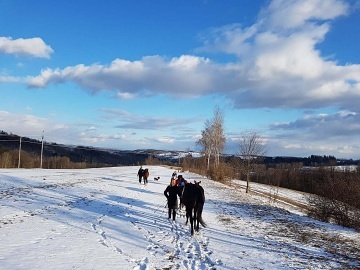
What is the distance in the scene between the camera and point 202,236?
13.1 metres

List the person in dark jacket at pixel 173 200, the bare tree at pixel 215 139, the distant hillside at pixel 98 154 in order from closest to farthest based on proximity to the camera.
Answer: the person in dark jacket at pixel 173 200
the bare tree at pixel 215 139
the distant hillside at pixel 98 154

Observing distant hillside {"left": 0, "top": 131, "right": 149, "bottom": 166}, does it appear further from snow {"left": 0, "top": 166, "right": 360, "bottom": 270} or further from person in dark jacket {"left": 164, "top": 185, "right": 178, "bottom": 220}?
person in dark jacket {"left": 164, "top": 185, "right": 178, "bottom": 220}

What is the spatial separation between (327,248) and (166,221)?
689cm

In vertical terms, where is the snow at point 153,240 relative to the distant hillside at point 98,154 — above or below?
below

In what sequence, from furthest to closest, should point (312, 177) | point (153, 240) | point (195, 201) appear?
point (312, 177), point (195, 201), point (153, 240)

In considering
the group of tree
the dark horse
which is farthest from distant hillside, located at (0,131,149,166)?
the dark horse

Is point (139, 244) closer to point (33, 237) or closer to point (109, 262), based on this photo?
point (109, 262)

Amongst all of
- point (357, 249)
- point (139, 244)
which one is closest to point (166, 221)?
point (139, 244)

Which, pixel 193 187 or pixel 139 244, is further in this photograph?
pixel 193 187

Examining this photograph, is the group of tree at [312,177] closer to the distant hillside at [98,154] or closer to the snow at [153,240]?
the snow at [153,240]

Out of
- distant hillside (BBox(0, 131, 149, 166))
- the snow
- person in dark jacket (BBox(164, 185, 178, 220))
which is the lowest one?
the snow

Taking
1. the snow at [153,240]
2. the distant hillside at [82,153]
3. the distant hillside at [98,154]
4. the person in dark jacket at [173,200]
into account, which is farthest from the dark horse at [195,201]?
Result: the distant hillside at [82,153]

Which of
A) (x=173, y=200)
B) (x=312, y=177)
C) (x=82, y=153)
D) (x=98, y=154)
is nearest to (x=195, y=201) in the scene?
(x=173, y=200)

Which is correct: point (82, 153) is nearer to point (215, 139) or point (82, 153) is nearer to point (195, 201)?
point (215, 139)
